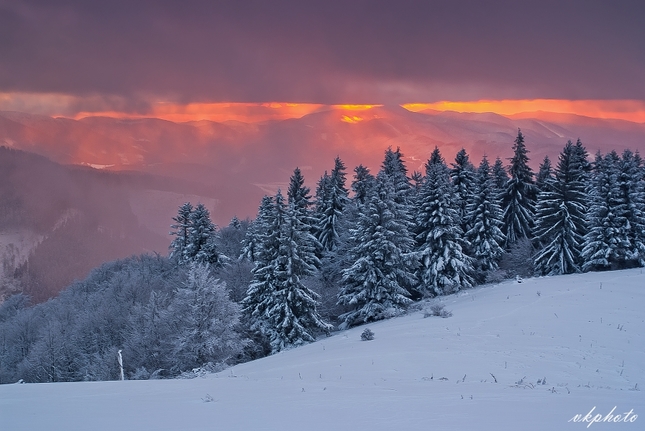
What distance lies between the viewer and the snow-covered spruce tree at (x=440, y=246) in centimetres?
4212

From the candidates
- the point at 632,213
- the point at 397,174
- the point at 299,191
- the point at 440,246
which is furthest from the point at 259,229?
the point at 632,213

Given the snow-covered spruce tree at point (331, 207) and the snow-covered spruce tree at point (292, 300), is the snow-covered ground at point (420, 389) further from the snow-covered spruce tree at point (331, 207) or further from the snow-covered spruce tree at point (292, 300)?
the snow-covered spruce tree at point (331, 207)

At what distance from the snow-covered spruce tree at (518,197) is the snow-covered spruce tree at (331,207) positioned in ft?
60.3

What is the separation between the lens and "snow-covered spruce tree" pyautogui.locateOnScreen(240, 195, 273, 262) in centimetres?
4220

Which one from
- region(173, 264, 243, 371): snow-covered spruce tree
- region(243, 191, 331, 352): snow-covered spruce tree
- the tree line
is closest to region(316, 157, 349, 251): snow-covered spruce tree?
the tree line

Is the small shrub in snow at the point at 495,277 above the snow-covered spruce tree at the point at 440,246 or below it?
below

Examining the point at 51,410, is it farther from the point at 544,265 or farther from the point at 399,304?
the point at 544,265

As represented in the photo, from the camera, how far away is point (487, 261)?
4762cm

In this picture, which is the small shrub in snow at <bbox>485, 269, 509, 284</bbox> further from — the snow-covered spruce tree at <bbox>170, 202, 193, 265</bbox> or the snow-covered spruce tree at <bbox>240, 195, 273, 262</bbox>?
the snow-covered spruce tree at <bbox>170, 202, 193, 265</bbox>

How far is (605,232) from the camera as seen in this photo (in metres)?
42.3

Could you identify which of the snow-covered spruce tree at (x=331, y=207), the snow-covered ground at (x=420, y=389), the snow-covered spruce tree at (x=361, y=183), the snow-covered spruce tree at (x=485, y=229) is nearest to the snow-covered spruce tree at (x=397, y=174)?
the snow-covered spruce tree at (x=361, y=183)
